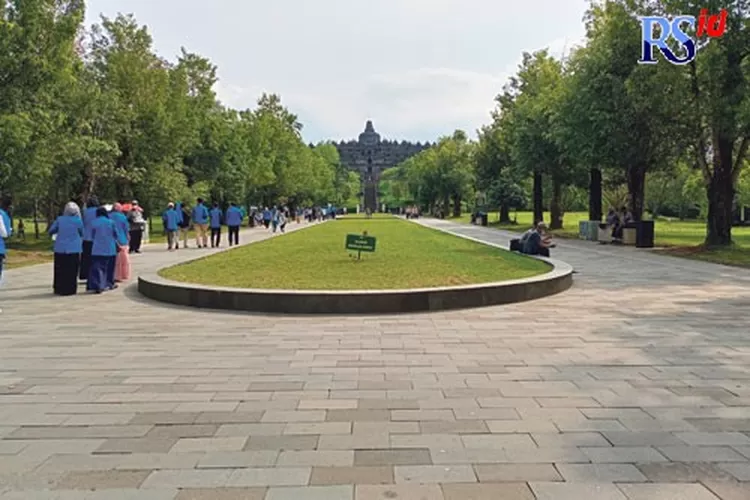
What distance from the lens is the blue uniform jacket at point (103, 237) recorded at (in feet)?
38.8

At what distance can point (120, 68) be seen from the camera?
30703 millimetres

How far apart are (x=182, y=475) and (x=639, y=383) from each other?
3.89 meters

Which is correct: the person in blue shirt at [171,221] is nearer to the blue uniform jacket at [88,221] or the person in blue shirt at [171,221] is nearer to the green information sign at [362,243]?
the blue uniform jacket at [88,221]

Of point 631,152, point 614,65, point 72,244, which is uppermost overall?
point 614,65

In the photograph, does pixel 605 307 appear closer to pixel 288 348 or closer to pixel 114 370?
pixel 288 348

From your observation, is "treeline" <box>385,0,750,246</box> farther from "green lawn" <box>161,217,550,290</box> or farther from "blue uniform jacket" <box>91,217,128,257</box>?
"blue uniform jacket" <box>91,217,128,257</box>

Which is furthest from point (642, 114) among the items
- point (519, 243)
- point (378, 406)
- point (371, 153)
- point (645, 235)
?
point (371, 153)

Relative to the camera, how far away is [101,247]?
11.8m

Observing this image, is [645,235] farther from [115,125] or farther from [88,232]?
[115,125]

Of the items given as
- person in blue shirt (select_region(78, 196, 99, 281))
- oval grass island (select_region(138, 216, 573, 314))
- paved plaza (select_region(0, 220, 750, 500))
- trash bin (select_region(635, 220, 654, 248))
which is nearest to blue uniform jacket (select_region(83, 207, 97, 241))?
person in blue shirt (select_region(78, 196, 99, 281))

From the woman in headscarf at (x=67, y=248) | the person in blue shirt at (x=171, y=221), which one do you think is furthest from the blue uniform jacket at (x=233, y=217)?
the woman in headscarf at (x=67, y=248)

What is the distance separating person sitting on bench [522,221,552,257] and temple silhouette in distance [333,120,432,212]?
5886 inches

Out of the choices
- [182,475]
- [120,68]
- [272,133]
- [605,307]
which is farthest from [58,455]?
[272,133]

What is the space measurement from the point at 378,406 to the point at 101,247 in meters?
8.70
